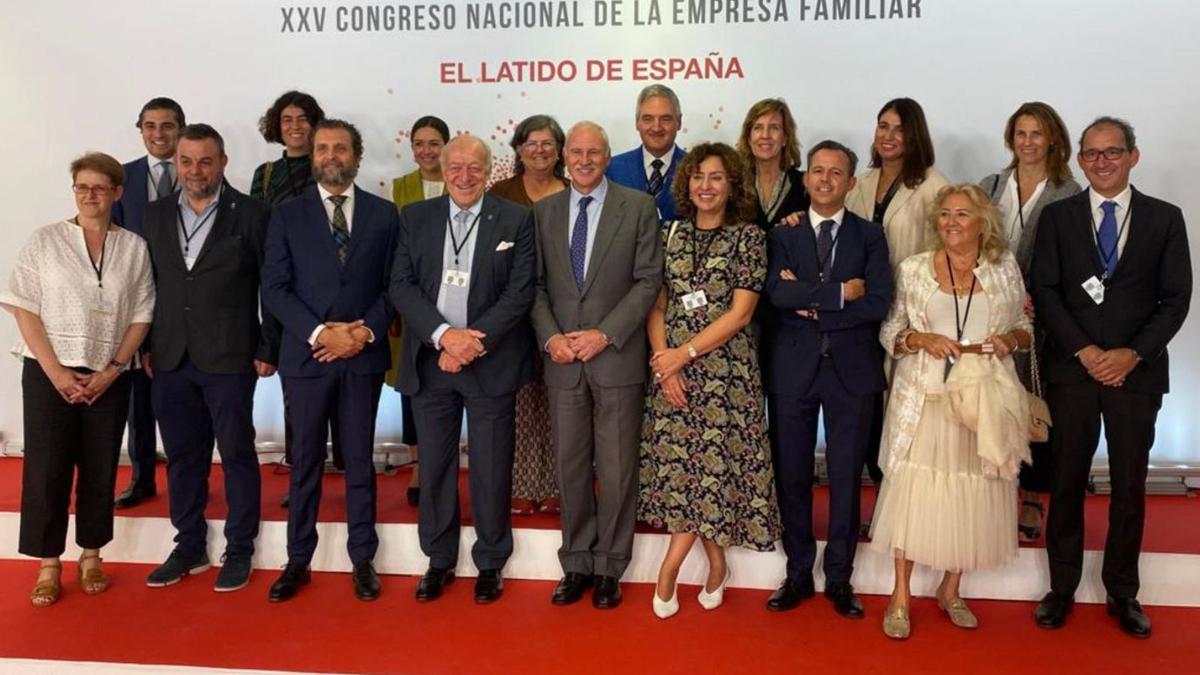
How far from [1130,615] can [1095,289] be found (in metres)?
1.19

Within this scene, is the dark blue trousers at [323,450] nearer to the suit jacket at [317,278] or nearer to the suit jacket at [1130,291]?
the suit jacket at [317,278]

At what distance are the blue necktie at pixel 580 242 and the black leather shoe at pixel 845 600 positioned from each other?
4.92 feet

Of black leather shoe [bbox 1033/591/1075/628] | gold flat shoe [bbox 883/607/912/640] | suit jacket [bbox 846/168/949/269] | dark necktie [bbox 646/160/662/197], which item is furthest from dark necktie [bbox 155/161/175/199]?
black leather shoe [bbox 1033/591/1075/628]

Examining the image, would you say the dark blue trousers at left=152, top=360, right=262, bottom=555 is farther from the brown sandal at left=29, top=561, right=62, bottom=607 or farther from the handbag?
the handbag

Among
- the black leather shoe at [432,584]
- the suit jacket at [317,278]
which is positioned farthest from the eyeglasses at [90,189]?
the black leather shoe at [432,584]

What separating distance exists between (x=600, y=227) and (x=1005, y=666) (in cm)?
205

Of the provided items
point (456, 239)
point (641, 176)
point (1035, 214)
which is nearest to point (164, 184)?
point (456, 239)

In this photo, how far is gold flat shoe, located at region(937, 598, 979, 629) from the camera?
322cm

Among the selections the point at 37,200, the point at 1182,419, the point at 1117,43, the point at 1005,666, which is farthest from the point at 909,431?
the point at 37,200

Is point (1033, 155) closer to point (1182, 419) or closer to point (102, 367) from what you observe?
point (1182, 419)

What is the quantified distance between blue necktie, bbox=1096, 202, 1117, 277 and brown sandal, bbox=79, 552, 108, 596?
4065mm

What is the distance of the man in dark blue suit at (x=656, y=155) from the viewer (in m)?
3.74

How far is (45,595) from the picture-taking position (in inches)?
136

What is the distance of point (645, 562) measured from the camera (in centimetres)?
365
